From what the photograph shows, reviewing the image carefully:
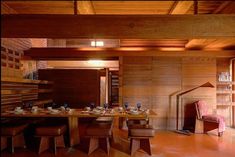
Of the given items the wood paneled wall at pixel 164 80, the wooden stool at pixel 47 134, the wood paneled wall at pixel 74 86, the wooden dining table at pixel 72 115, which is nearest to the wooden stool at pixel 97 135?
the wooden dining table at pixel 72 115

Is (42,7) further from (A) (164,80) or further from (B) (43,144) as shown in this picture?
(A) (164,80)

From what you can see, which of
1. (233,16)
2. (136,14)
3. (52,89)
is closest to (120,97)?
(52,89)

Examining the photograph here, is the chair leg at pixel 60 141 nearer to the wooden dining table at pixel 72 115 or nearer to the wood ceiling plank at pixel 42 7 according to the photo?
the wooden dining table at pixel 72 115

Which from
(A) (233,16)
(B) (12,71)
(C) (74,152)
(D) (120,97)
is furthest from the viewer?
(D) (120,97)

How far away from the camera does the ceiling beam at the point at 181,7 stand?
11.4 ft

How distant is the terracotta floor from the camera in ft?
14.3

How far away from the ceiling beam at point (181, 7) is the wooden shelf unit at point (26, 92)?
2.71 meters

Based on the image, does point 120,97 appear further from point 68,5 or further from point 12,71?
point 68,5

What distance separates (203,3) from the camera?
11.6 feet

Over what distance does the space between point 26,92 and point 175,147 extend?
357 centimetres

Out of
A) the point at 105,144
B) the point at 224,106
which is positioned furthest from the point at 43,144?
the point at 224,106

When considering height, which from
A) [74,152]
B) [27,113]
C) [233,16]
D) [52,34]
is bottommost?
[74,152]

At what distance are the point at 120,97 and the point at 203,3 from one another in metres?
3.84

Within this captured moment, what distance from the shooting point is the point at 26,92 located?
595cm
